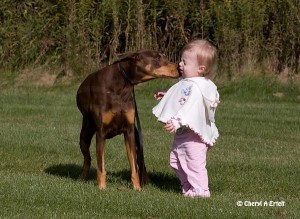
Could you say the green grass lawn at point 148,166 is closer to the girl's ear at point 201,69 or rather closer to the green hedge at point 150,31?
the girl's ear at point 201,69

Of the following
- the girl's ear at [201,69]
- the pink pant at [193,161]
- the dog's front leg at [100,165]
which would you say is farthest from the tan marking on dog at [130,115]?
the girl's ear at [201,69]

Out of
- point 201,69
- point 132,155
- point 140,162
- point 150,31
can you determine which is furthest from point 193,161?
point 150,31

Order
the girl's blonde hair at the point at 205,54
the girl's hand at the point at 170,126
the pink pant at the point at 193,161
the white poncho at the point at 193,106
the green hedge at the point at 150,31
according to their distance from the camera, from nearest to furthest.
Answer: the girl's hand at the point at 170,126, the white poncho at the point at 193,106, the pink pant at the point at 193,161, the girl's blonde hair at the point at 205,54, the green hedge at the point at 150,31

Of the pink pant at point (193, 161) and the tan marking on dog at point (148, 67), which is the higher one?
the tan marking on dog at point (148, 67)

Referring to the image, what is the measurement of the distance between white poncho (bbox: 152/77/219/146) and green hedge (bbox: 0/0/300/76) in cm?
1099

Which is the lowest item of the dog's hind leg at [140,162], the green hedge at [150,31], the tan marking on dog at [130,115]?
the green hedge at [150,31]

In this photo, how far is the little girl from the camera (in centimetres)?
761

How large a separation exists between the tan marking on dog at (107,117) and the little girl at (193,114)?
18.8 inches

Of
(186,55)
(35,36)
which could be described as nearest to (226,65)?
(35,36)

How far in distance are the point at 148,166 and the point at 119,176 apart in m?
0.72

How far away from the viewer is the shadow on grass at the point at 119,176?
871cm

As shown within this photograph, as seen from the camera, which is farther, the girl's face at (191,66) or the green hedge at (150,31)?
the green hedge at (150,31)

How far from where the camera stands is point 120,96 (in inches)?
317

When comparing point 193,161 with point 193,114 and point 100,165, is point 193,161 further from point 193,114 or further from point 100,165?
point 100,165
